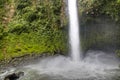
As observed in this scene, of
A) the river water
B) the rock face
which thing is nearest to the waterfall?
the river water

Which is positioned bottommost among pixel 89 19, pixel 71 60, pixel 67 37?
pixel 71 60

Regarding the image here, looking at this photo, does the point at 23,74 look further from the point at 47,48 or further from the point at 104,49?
the point at 104,49

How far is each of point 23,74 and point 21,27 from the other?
533 centimetres

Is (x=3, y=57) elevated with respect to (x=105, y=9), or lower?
lower

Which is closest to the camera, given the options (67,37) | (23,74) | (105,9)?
(23,74)

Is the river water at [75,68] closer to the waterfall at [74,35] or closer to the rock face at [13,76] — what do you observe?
the rock face at [13,76]

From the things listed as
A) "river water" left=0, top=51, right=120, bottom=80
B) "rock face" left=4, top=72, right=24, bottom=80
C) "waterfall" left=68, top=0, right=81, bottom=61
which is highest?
"waterfall" left=68, top=0, right=81, bottom=61

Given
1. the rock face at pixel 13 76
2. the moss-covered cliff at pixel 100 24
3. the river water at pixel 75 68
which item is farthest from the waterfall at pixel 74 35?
the rock face at pixel 13 76

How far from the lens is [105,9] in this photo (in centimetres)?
1781

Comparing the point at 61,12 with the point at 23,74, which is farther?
the point at 61,12

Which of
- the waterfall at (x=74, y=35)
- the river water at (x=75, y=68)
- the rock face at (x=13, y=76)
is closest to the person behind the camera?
the rock face at (x=13, y=76)

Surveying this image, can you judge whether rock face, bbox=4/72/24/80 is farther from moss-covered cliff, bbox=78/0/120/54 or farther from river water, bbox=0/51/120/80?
moss-covered cliff, bbox=78/0/120/54

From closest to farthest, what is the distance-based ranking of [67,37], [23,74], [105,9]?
1. [23,74]
2. [105,9]
3. [67,37]

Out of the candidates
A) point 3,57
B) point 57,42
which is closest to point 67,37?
point 57,42
